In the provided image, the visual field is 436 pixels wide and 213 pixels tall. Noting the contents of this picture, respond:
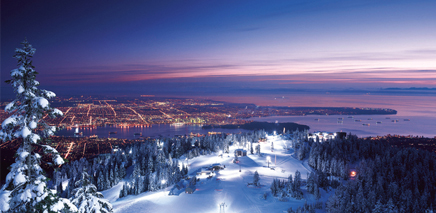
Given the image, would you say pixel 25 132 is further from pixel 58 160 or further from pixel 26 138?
pixel 58 160

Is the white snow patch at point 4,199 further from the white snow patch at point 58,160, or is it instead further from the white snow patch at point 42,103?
the white snow patch at point 42,103

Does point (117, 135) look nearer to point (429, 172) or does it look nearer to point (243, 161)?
point (243, 161)

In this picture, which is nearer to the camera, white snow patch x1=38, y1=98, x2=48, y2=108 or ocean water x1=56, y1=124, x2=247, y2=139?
white snow patch x1=38, y1=98, x2=48, y2=108

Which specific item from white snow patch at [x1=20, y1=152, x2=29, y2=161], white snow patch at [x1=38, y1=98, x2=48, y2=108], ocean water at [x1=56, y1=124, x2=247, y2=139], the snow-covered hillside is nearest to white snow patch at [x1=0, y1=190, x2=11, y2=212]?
white snow patch at [x1=20, y1=152, x2=29, y2=161]

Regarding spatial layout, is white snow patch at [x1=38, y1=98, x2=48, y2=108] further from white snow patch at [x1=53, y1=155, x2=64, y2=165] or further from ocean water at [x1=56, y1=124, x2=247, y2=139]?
ocean water at [x1=56, y1=124, x2=247, y2=139]

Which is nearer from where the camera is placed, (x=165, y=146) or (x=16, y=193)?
(x=16, y=193)

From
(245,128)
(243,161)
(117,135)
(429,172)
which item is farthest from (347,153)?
(117,135)

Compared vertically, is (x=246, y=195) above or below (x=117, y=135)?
above

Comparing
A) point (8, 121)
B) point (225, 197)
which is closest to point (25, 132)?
point (8, 121)

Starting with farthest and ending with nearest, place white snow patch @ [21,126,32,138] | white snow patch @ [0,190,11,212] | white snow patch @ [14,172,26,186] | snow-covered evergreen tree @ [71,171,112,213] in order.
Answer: snow-covered evergreen tree @ [71,171,112,213] → white snow patch @ [14,172,26,186] → white snow patch @ [21,126,32,138] → white snow patch @ [0,190,11,212]
